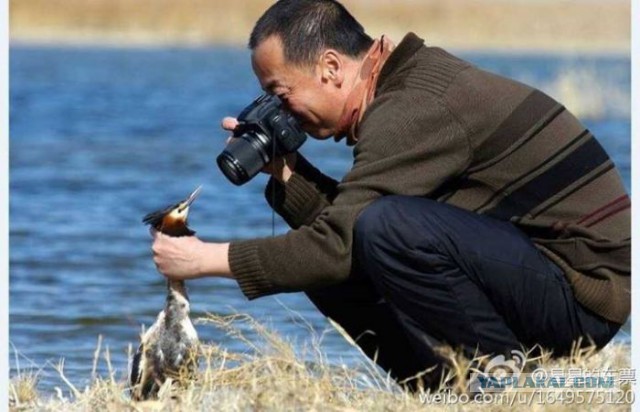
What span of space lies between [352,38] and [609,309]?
112 centimetres

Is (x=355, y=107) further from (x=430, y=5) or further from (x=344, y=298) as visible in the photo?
(x=430, y=5)

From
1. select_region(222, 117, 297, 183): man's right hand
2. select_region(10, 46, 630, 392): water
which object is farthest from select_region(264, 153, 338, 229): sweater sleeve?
select_region(10, 46, 630, 392): water

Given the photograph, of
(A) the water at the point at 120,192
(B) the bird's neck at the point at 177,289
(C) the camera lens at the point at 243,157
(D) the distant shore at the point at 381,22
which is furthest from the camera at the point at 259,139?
(D) the distant shore at the point at 381,22

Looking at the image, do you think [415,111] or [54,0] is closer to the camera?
[415,111]

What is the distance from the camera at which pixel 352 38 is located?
4570 mm

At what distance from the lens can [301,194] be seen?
4906mm

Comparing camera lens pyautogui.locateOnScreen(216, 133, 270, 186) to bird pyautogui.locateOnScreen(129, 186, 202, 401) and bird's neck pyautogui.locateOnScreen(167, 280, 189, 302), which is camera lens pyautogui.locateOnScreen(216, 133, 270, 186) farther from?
bird's neck pyautogui.locateOnScreen(167, 280, 189, 302)

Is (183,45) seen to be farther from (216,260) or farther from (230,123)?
(216,260)

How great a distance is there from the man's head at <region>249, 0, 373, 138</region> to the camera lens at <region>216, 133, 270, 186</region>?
15 centimetres

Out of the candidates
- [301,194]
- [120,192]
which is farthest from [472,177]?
[120,192]

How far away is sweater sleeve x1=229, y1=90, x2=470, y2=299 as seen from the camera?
4.33m

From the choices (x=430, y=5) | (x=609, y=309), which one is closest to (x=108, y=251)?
(x=609, y=309)

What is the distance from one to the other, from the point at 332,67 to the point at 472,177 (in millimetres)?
529

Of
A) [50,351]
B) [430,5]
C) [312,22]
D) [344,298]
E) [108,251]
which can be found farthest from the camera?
[430,5]
